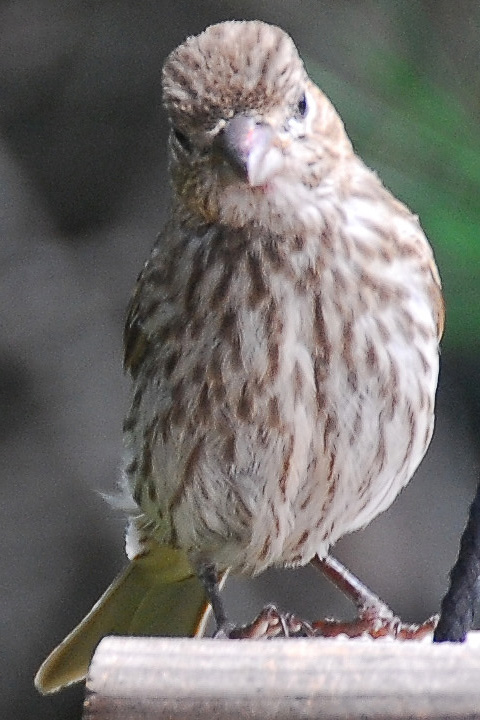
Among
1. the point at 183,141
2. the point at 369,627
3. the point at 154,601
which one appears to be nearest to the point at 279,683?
the point at 183,141

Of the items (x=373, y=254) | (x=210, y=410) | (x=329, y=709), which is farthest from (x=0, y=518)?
(x=329, y=709)

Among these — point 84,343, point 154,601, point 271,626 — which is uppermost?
point 84,343

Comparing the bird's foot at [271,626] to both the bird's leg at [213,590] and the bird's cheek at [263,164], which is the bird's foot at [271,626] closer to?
the bird's leg at [213,590]

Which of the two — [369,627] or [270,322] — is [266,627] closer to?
[369,627]

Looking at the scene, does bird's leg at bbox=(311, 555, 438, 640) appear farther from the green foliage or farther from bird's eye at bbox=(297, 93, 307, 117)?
bird's eye at bbox=(297, 93, 307, 117)

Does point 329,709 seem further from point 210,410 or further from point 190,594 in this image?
point 190,594

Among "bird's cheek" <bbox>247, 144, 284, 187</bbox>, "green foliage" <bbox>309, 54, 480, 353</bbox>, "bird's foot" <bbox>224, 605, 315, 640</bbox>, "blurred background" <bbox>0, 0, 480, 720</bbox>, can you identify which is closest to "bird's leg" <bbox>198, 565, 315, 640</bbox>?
"bird's foot" <bbox>224, 605, 315, 640</bbox>
